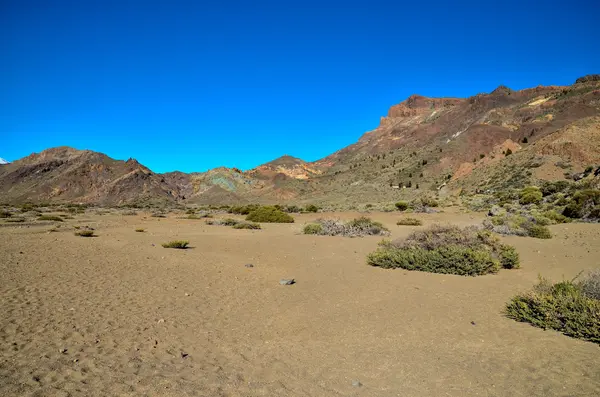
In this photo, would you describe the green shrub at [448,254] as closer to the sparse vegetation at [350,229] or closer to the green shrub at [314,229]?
the sparse vegetation at [350,229]

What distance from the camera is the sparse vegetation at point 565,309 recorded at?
5.63 m

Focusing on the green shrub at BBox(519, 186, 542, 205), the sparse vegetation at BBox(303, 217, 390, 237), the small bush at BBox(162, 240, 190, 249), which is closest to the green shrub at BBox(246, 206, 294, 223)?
the sparse vegetation at BBox(303, 217, 390, 237)

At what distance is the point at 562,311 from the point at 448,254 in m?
4.68

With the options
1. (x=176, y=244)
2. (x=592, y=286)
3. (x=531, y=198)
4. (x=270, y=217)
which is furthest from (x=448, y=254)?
(x=531, y=198)

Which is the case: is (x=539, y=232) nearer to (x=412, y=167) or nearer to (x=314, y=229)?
(x=314, y=229)

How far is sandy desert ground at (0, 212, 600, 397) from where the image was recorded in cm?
440

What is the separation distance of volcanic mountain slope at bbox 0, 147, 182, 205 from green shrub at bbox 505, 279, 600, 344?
267 ft

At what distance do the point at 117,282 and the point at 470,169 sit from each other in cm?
5937

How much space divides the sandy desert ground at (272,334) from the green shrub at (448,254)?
18.4 inches

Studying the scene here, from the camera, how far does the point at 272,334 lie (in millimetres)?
6254

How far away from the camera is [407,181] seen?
67.9 metres

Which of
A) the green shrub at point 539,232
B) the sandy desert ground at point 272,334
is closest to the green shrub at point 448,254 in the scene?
the sandy desert ground at point 272,334

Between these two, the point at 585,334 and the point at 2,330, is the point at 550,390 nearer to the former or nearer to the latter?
the point at 585,334

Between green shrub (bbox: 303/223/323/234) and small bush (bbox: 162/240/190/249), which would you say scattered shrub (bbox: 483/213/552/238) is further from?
small bush (bbox: 162/240/190/249)
